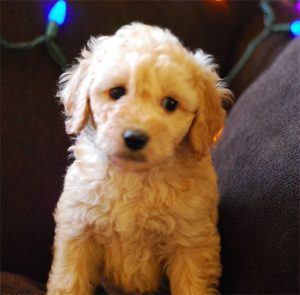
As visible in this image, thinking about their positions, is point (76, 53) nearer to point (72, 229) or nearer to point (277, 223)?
point (72, 229)

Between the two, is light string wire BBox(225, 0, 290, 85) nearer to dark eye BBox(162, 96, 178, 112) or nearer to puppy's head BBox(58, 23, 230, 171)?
puppy's head BBox(58, 23, 230, 171)

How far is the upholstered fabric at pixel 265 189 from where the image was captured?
4.17 feet

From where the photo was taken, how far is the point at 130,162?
120 centimetres

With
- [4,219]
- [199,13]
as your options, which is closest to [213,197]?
[4,219]

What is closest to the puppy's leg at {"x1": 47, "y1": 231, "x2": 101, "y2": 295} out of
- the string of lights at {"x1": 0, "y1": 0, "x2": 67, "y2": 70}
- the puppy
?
the puppy

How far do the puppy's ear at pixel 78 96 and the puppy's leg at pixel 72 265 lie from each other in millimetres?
339

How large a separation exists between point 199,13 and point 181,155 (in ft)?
3.20

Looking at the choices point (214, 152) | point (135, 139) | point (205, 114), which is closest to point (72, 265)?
point (135, 139)

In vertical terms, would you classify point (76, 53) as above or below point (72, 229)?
above

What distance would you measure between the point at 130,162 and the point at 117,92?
7.8 inches

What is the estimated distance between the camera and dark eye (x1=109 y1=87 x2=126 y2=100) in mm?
1256

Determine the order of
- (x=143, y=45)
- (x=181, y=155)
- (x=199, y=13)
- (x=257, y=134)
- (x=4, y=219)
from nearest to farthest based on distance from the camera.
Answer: (x=143, y=45)
(x=181, y=155)
(x=257, y=134)
(x=4, y=219)
(x=199, y=13)

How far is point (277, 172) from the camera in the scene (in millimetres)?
1394

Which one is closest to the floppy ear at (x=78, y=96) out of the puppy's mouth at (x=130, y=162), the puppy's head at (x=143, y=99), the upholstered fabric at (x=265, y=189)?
the puppy's head at (x=143, y=99)
